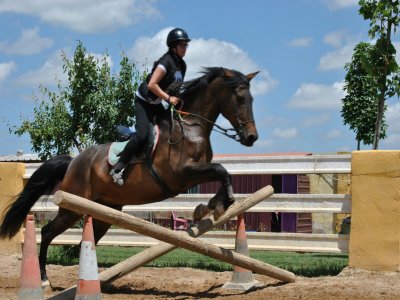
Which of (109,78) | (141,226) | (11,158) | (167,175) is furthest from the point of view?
(11,158)

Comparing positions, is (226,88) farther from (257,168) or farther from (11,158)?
(11,158)

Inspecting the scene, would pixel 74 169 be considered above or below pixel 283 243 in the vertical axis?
above

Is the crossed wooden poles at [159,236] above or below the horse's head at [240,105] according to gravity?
below

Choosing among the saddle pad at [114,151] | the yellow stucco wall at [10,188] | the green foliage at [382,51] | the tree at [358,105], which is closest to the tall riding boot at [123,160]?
the saddle pad at [114,151]

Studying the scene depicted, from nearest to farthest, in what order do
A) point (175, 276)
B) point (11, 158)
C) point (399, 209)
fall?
point (399, 209)
point (175, 276)
point (11, 158)

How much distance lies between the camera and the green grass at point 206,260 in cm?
907

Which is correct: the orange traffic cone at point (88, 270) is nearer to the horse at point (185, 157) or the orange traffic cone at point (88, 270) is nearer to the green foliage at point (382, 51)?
the horse at point (185, 157)

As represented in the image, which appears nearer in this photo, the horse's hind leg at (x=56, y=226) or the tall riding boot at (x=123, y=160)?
the tall riding boot at (x=123, y=160)

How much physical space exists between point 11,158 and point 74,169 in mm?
22676

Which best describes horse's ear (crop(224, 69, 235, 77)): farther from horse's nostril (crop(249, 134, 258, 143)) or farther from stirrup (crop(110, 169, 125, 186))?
stirrup (crop(110, 169, 125, 186))

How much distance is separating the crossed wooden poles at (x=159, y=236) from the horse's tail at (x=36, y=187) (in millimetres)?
2237

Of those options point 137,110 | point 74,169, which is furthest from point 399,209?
point 74,169

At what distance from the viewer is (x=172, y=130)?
24.3 ft

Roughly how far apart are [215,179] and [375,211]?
2.24 meters
